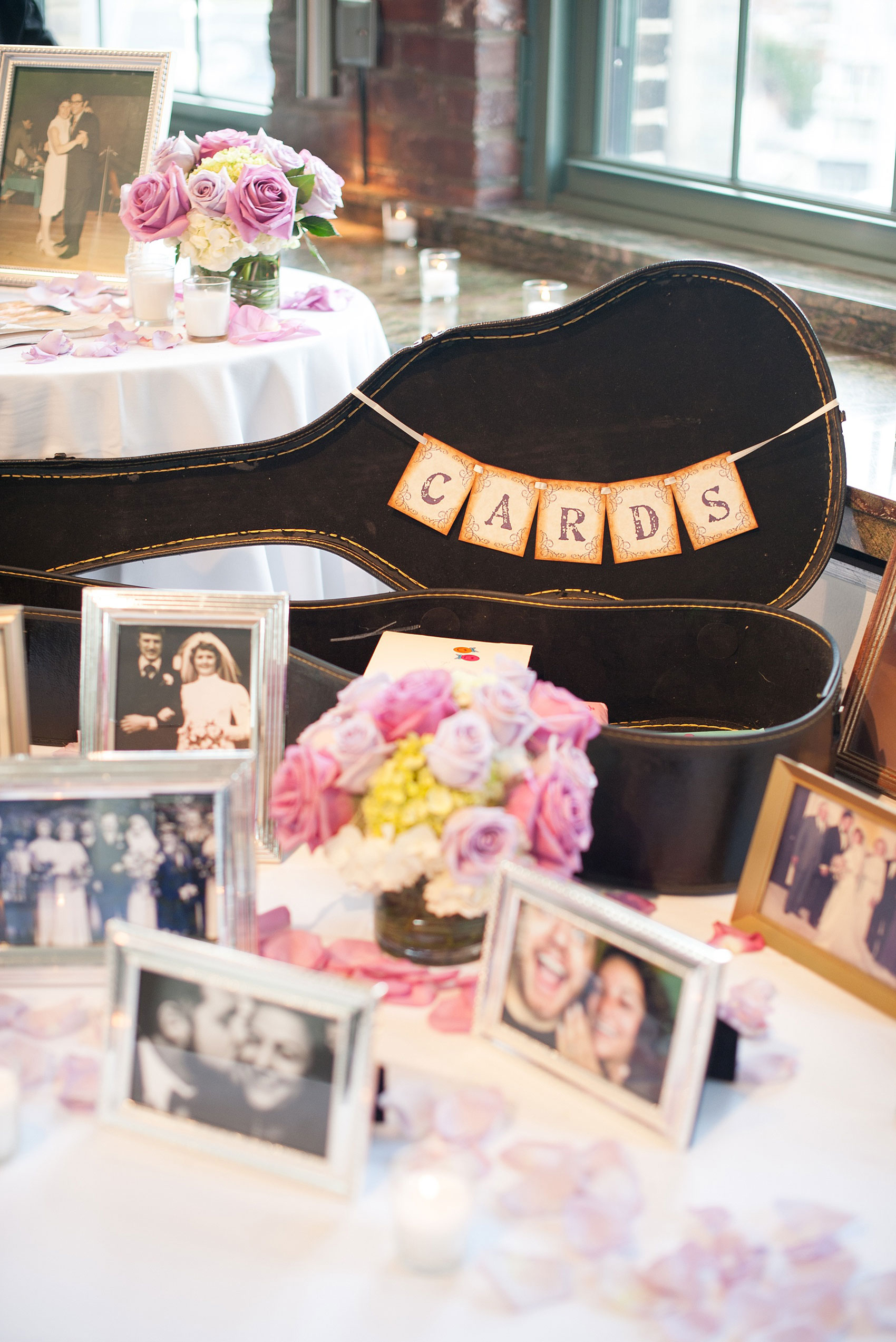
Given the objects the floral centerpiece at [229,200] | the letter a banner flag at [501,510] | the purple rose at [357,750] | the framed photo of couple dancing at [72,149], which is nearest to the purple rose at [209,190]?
the floral centerpiece at [229,200]

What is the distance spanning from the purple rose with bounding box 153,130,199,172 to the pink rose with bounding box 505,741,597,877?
4.42ft

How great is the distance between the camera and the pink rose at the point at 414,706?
2.58 ft

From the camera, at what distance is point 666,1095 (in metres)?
0.69

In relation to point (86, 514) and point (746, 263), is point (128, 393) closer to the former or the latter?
point (86, 514)

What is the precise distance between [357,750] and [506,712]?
9 centimetres

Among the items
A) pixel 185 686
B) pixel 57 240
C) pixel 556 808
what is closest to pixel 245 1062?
pixel 556 808

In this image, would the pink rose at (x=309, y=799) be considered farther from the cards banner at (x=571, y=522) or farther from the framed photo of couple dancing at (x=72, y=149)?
the framed photo of couple dancing at (x=72, y=149)

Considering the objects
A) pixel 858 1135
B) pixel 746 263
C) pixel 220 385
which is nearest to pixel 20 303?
pixel 220 385

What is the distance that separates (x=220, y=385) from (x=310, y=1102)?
121cm

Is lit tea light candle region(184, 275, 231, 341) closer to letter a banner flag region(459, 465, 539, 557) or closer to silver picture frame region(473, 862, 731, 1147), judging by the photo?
letter a banner flag region(459, 465, 539, 557)

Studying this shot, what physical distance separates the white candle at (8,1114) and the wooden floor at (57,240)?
1597mm

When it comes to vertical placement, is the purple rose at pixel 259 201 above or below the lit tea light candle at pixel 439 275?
above

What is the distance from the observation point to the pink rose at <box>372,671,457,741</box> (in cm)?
79

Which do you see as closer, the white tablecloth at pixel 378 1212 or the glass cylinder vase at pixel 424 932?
the white tablecloth at pixel 378 1212
